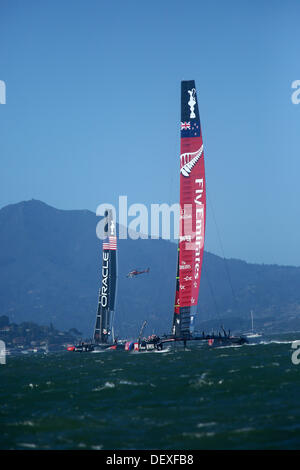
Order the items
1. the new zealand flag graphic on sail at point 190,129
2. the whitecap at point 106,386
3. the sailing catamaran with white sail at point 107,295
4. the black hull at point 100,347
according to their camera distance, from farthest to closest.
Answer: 1. the sailing catamaran with white sail at point 107,295
2. the black hull at point 100,347
3. the new zealand flag graphic on sail at point 190,129
4. the whitecap at point 106,386

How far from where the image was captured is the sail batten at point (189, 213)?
9456 cm

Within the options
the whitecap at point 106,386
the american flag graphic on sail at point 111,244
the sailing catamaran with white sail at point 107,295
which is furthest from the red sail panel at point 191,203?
the american flag graphic on sail at point 111,244

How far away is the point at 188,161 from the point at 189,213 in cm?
651

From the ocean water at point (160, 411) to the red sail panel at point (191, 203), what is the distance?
38617mm

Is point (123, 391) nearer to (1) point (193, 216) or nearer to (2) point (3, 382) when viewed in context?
(2) point (3, 382)

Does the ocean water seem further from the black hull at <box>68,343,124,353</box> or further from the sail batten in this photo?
the black hull at <box>68,343,124,353</box>

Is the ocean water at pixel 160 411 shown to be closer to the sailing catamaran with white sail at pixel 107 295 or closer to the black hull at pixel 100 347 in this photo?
the black hull at pixel 100 347

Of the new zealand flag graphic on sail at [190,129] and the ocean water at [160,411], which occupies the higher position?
the new zealand flag graphic on sail at [190,129]

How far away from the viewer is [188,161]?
9538 cm

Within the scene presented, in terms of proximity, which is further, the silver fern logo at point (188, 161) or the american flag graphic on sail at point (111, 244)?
the american flag graphic on sail at point (111, 244)

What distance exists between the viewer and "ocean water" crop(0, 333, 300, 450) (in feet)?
103

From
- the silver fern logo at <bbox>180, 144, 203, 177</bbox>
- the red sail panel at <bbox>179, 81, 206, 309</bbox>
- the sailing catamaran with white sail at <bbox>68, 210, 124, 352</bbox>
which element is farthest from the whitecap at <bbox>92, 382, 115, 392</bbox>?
the sailing catamaran with white sail at <bbox>68, 210, 124, 352</bbox>

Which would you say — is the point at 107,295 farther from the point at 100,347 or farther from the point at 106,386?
the point at 106,386
